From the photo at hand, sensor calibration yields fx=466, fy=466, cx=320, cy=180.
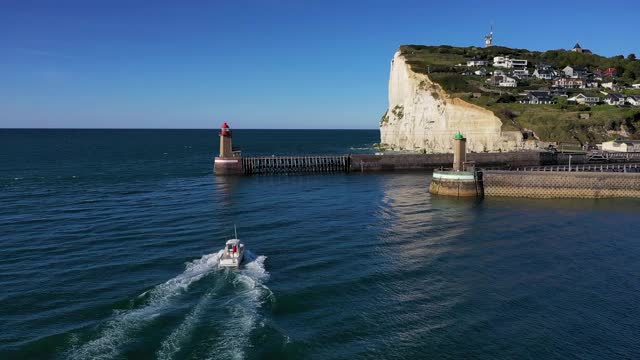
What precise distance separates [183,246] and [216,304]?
12.1 metres

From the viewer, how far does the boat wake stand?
1902 centimetres

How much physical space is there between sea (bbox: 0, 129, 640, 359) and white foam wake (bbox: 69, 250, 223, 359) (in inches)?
3.7

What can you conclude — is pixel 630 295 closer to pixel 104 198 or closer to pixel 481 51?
pixel 104 198

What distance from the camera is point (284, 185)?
66.4 metres

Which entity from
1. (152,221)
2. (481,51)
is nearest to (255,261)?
(152,221)

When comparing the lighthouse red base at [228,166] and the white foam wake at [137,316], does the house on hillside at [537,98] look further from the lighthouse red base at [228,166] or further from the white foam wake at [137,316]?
the white foam wake at [137,316]

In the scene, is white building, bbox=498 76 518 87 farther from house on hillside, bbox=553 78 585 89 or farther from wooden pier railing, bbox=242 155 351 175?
wooden pier railing, bbox=242 155 351 175

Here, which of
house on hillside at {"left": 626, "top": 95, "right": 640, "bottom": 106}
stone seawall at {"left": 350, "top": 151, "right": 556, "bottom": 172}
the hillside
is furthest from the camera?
house on hillside at {"left": 626, "top": 95, "right": 640, "bottom": 106}

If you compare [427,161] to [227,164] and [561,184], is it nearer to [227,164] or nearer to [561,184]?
[561,184]

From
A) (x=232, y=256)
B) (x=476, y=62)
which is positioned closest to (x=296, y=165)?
(x=232, y=256)

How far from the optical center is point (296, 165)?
81.9 metres

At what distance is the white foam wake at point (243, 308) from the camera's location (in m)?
18.9

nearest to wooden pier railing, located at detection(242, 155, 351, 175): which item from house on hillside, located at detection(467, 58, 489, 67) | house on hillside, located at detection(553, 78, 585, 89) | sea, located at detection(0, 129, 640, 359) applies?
sea, located at detection(0, 129, 640, 359)

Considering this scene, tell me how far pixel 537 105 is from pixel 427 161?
40.9 meters
